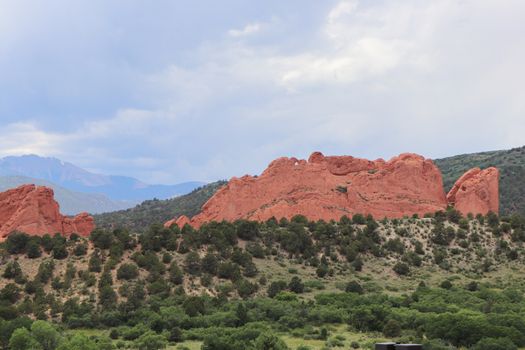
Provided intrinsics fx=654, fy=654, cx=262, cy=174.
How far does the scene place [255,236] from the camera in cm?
7206

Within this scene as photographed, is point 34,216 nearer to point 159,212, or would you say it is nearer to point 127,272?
point 127,272

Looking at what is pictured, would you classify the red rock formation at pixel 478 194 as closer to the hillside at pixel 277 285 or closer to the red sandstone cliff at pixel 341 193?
the red sandstone cliff at pixel 341 193

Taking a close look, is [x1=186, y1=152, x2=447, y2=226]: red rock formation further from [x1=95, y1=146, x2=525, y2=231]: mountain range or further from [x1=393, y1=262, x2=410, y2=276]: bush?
[x1=95, y1=146, x2=525, y2=231]: mountain range

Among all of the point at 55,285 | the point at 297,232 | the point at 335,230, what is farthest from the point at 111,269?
the point at 335,230

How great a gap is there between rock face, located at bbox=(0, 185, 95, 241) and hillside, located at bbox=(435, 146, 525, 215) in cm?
6753

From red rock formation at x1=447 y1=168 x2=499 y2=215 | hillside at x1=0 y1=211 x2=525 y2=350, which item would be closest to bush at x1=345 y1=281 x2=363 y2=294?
hillside at x1=0 y1=211 x2=525 y2=350

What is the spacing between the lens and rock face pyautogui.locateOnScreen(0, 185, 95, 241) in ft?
235

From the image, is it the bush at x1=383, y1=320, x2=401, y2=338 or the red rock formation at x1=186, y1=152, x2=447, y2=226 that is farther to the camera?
the red rock formation at x1=186, y1=152, x2=447, y2=226

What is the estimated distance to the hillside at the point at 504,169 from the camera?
111 metres

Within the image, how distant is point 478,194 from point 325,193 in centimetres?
1970

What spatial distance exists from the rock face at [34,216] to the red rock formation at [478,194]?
153ft

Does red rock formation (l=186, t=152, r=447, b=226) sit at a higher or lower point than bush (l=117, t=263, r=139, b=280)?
higher

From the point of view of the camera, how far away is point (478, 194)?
84188mm

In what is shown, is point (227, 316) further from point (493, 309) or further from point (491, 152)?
point (491, 152)
